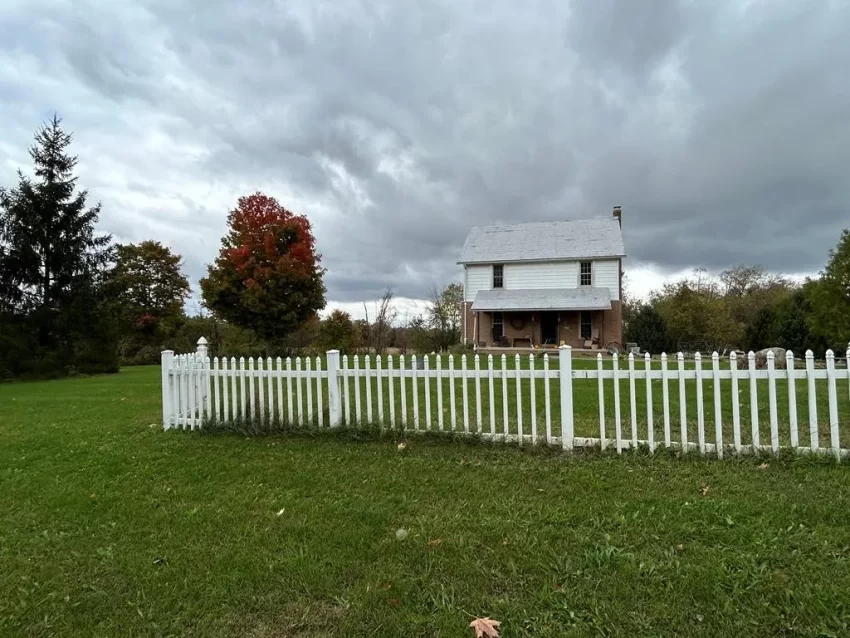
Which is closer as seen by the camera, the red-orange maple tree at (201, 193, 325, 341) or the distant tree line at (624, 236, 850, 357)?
the distant tree line at (624, 236, 850, 357)

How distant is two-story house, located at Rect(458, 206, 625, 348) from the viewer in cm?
2503

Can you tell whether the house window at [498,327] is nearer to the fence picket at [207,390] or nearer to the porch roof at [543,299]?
the porch roof at [543,299]

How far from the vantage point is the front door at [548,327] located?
25766mm

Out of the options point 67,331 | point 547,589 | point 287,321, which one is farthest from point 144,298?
point 547,589

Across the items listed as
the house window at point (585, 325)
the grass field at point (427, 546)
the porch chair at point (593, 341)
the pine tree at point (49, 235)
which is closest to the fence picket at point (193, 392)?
the grass field at point (427, 546)

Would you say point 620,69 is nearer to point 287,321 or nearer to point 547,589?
point 547,589

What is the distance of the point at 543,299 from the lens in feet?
83.5

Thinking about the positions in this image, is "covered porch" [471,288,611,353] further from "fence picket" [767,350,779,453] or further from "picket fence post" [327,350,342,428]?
"fence picket" [767,350,779,453]

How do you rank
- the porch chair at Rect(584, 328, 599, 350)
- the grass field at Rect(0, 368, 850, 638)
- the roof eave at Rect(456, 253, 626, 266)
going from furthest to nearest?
the roof eave at Rect(456, 253, 626, 266) → the porch chair at Rect(584, 328, 599, 350) → the grass field at Rect(0, 368, 850, 638)

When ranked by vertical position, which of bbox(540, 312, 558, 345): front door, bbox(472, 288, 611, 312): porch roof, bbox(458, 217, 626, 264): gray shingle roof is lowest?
bbox(540, 312, 558, 345): front door

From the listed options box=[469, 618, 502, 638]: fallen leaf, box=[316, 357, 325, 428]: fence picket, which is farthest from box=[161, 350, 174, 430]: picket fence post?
box=[469, 618, 502, 638]: fallen leaf

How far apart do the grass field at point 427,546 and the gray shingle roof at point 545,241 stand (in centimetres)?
2288

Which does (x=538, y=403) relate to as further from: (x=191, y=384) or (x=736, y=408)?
(x=191, y=384)

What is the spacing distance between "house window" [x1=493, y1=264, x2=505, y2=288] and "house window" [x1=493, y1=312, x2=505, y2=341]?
187 centimetres
